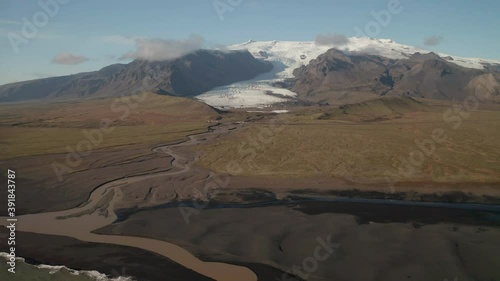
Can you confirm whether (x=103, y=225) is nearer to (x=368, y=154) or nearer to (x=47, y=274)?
(x=47, y=274)

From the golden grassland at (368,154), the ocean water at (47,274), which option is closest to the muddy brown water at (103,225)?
the ocean water at (47,274)

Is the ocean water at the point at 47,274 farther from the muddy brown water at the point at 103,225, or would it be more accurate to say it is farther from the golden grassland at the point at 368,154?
the golden grassland at the point at 368,154

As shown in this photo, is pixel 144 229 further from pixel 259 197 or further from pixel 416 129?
pixel 416 129

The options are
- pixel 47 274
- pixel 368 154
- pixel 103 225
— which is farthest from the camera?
pixel 368 154

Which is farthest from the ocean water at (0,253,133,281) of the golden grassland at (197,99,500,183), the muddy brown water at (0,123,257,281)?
→ the golden grassland at (197,99,500,183)

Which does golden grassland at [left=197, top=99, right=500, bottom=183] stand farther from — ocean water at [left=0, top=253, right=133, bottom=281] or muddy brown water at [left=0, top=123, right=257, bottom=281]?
ocean water at [left=0, top=253, right=133, bottom=281]

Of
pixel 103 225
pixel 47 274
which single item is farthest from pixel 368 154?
pixel 47 274

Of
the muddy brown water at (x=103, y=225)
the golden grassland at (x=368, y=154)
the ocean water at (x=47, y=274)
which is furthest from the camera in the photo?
the golden grassland at (x=368, y=154)

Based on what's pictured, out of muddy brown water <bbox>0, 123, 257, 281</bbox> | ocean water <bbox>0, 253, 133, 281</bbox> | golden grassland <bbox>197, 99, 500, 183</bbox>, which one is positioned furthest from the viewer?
golden grassland <bbox>197, 99, 500, 183</bbox>

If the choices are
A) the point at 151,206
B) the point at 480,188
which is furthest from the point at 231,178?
the point at 480,188
